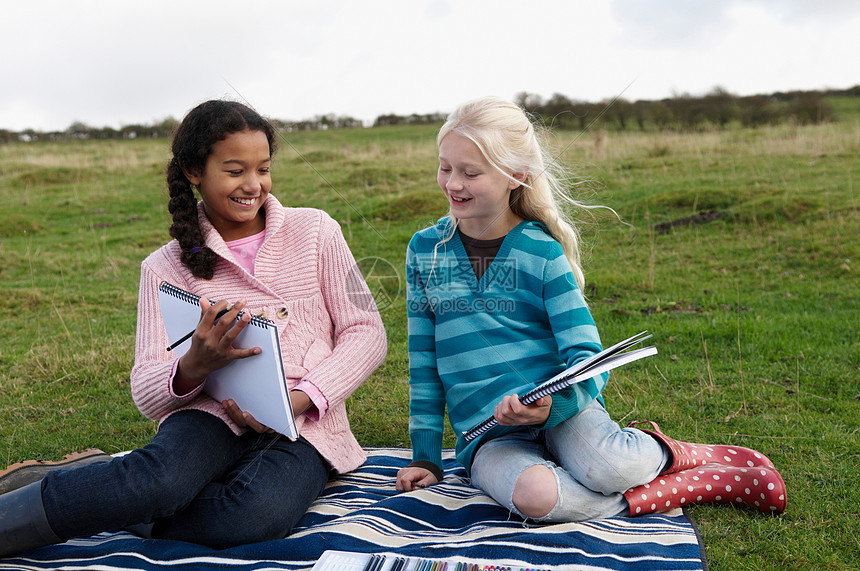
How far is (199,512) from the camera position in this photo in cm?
274

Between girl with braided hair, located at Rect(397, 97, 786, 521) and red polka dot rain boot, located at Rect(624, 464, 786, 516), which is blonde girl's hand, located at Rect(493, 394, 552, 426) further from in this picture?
red polka dot rain boot, located at Rect(624, 464, 786, 516)

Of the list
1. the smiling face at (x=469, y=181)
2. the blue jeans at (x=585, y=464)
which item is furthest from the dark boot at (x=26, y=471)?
the smiling face at (x=469, y=181)

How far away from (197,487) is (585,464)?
61.3 inches

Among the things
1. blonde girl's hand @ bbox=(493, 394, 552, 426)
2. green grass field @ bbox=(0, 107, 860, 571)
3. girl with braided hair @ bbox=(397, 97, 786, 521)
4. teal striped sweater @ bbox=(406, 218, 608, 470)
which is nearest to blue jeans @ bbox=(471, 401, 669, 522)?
girl with braided hair @ bbox=(397, 97, 786, 521)

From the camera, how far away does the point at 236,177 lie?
314cm

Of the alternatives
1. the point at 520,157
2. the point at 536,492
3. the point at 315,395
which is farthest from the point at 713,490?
the point at 315,395

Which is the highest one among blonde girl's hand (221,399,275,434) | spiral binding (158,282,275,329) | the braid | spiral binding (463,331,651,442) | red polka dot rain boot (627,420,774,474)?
the braid

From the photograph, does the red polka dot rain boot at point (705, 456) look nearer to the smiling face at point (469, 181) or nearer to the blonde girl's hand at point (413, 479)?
the blonde girl's hand at point (413, 479)

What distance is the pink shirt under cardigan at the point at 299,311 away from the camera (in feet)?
10.2

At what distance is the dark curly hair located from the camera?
3.09 metres

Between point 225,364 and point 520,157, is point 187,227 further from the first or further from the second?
point 520,157

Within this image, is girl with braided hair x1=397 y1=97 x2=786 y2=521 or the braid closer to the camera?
girl with braided hair x1=397 y1=97 x2=786 y2=521

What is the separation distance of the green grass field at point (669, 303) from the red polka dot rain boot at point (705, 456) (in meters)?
0.21

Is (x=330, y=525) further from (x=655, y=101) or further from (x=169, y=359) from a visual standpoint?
(x=655, y=101)
